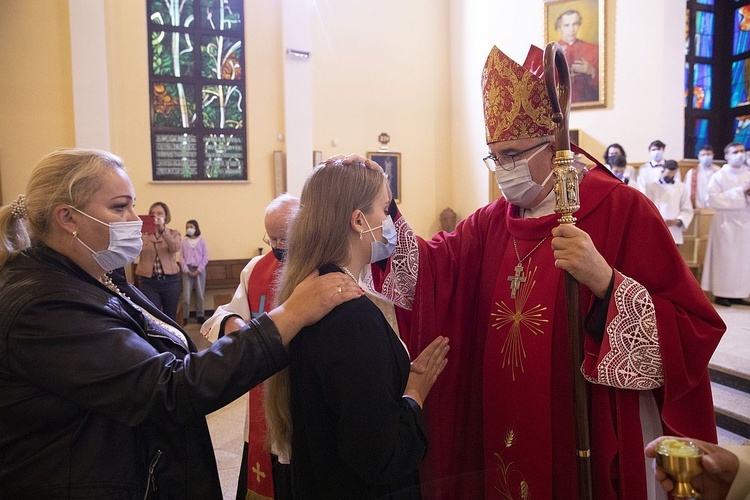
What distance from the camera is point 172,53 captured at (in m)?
8.52

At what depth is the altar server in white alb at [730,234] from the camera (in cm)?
684

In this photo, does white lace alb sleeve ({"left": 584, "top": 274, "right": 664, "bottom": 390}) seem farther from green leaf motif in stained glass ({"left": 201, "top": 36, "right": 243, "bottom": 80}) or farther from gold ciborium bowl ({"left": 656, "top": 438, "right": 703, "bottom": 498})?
green leaf motif in stained glass ({"left": 201, "top": 36, "right": 243, "bottom": 80})

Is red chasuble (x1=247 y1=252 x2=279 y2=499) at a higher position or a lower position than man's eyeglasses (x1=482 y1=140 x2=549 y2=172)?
lower

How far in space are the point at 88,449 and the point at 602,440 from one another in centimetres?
141

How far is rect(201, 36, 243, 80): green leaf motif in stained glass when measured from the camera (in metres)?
8.73

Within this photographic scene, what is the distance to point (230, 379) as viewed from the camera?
1.27 m

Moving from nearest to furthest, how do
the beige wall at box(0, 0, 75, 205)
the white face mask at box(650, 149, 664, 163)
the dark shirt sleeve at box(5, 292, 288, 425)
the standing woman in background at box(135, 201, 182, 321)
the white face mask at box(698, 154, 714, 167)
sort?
the dark shirt sleeve at box(5, 292, 288, 425) → the standing woman in background at box(135, 201, 182, 321) → the white face mask at box(650, 149, 664, 163) → the white face mask at box(698, 154, 714, 167) → the beige wall at box(0, 0, 75, 205)

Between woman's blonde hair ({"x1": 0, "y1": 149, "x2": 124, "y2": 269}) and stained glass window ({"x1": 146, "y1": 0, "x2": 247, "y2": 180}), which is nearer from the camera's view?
woman's blonde hair ({"x1": 0, "y1": 149, "x2": 124, "y2": 269})

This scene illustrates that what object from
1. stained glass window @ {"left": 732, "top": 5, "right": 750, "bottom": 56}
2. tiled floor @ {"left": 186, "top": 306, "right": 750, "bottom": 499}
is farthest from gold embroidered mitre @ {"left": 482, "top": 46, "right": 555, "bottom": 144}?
stained glass window @ {"left": 732, "top": 5, "right": 750, "bottom": 56}

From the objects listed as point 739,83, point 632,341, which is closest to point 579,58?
point 739,83

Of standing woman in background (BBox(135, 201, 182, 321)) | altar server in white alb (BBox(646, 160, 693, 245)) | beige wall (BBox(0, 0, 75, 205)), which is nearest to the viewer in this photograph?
standing woman in background (BBox(135, 201, 182, 321))

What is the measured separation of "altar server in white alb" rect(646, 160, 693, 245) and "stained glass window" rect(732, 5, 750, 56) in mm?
3443

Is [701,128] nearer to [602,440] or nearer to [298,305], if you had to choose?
[602,440]

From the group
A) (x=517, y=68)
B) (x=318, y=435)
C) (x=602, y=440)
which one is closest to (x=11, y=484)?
(x=318, y=435)
